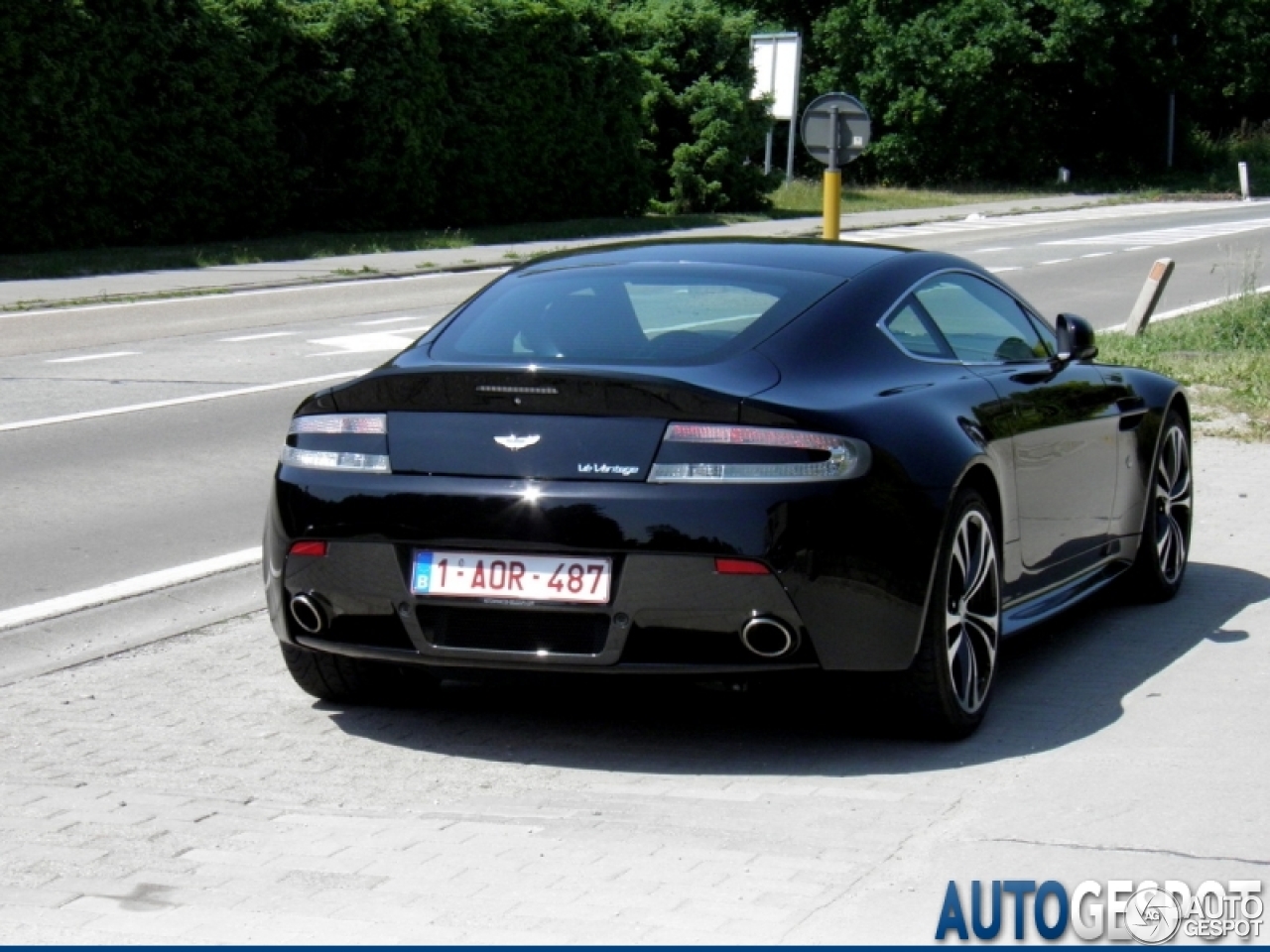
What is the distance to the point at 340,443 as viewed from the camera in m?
5.57

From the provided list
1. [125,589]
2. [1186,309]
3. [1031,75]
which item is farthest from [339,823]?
[1031,75]

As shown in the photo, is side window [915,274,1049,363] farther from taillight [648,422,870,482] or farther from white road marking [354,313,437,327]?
white road marking [354,313,437,327]

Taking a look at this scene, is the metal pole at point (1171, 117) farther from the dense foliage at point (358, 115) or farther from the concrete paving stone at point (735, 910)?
the concrete paving stone at point (735, 910)

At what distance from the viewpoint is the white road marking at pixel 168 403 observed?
1271cm

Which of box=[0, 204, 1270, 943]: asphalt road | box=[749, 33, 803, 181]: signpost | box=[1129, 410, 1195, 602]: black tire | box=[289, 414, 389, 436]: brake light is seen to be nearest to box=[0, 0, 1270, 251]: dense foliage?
box=[749, 33, 803, 181]: signpost

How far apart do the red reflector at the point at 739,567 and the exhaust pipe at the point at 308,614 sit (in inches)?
45.5

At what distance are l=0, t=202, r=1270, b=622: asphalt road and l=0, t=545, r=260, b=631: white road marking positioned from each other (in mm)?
90

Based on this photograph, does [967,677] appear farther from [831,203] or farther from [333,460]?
[831,203]

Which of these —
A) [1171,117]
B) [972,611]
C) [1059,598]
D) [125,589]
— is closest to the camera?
[972,611]

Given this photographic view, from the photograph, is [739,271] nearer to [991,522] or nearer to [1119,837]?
[991,522]

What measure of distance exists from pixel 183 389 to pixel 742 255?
29.2 ft

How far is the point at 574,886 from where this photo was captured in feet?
14.4

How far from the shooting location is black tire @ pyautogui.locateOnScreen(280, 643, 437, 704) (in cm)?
593

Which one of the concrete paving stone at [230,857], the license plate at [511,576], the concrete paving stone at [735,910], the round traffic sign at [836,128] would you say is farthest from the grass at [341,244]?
the concrete paving stone at [735,910]
